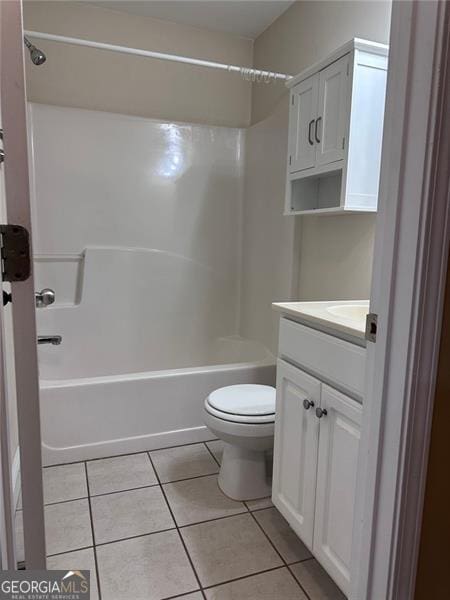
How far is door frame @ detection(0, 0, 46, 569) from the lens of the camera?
629 millimetres

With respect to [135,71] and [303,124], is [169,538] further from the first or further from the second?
[135,71]

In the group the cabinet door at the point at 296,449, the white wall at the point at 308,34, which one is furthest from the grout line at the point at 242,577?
the white wall at the point at 308,34

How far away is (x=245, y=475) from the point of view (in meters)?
1.79

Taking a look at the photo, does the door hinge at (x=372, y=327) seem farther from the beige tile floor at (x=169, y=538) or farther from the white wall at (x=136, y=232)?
the white wall at (x=136, y=232)

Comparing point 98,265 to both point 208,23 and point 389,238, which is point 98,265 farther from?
point 389,238

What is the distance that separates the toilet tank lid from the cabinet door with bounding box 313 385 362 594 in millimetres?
487

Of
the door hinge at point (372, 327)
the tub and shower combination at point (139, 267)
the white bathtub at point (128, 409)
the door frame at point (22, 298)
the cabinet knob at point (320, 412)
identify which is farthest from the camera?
the tub and shower combination at point (139, 267)

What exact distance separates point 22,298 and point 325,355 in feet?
2.80

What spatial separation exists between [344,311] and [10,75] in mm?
1231

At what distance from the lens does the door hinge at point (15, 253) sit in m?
0.67

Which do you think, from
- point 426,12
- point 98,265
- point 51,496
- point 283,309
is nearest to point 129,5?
point 98,265

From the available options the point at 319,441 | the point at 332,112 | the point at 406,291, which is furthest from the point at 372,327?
the point at 332,112

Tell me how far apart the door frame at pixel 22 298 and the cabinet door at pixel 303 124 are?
54.6 inches

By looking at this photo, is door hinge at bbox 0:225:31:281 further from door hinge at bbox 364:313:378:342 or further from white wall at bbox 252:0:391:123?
white wall at bbox 252:0:391:123
